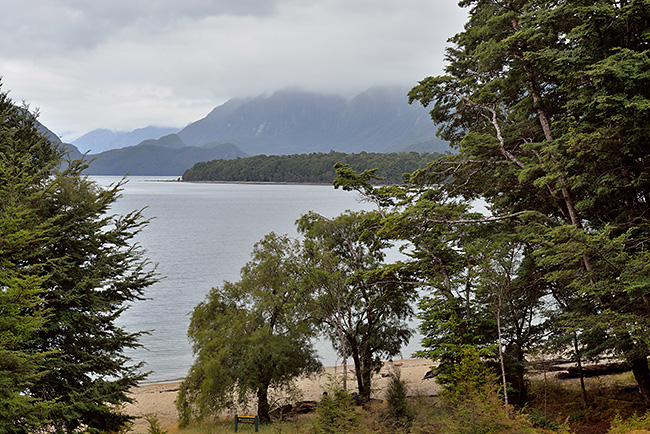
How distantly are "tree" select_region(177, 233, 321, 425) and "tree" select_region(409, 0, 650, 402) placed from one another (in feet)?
23.7

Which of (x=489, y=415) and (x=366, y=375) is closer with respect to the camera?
(x=489, y=415)

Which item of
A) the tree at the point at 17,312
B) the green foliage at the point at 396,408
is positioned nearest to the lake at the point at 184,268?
the tree at the point at 17,312

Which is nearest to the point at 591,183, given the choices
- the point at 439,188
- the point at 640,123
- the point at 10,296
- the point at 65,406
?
the point at 640,123

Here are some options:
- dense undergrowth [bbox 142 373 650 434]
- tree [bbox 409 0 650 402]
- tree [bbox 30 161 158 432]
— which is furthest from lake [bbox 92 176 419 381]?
dense undergrowth [bbox 142 373 650 434]

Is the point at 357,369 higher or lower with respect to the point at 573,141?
lower

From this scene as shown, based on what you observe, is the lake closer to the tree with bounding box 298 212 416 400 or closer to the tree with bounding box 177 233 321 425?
the tree with bounding box 298 212 416 400

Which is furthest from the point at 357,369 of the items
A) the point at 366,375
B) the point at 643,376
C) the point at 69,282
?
the point at 69,282

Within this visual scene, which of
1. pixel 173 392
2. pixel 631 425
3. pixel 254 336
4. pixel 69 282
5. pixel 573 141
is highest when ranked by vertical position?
pixel 573 141

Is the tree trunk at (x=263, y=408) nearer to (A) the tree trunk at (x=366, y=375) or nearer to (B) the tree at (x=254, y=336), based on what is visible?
(B) the tree at (x=254, y=336)

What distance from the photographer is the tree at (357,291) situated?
17.9 m

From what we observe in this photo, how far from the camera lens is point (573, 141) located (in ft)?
35.1

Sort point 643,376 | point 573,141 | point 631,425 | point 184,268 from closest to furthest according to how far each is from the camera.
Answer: point 573,141
point 631,425
point 643,376
point 184,268

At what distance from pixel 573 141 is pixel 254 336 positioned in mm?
12715

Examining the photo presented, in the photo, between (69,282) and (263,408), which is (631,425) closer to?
(263,408)
